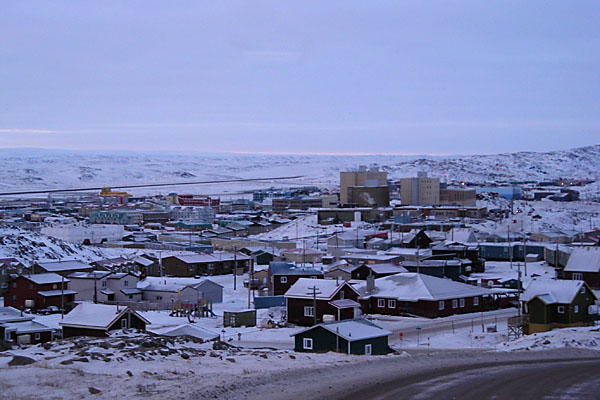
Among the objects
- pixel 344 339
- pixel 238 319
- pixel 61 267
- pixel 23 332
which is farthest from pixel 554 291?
pixel 61 267

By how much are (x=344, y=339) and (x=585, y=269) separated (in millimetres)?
18656

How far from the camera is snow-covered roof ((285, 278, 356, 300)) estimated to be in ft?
76.7

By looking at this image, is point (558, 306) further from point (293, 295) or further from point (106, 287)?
point (106, 287)

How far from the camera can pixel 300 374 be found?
36.7ft

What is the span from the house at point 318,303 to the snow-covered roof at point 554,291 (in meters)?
5.20

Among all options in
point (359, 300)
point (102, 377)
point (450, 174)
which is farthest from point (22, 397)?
point (450, 174)

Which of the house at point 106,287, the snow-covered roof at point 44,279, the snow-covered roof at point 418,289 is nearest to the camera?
the snow-covered roof at point 418,289

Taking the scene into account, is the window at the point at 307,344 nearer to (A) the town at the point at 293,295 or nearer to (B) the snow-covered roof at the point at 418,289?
(A) the town at the point at 293,295

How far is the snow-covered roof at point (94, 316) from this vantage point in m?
18.5

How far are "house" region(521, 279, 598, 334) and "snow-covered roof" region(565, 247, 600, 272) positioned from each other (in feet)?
31.2

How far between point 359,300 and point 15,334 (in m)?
11.4

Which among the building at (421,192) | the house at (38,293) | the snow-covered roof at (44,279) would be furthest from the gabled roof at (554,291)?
the building at (421,192)

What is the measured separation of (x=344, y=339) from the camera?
1542 cm

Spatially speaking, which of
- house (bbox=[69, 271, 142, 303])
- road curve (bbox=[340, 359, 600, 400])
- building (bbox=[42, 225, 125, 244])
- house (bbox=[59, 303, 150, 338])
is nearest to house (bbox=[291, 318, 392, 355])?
road curve (bbox=[340, 359, 600, 400])
